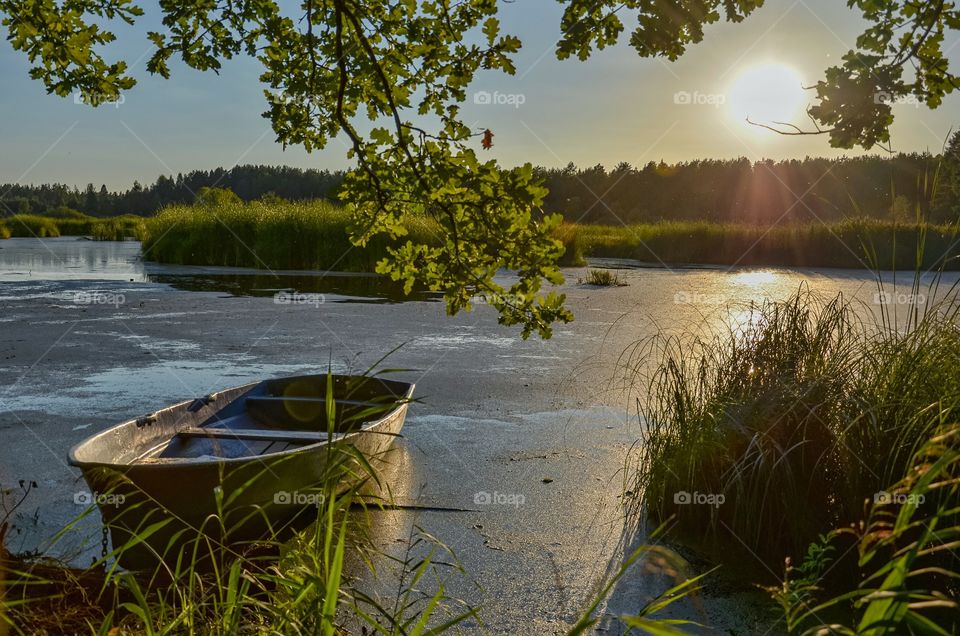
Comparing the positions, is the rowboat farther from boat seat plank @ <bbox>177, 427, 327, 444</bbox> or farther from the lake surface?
the lake surface

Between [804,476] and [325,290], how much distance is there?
32.8ft

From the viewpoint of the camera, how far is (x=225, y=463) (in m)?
2.54

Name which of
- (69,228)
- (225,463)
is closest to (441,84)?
(225,463)

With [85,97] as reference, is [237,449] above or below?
below

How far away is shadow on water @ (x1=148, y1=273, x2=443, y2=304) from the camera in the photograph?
11.4 meters

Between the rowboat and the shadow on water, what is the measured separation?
21.4 ft

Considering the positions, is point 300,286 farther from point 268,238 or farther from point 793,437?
point 793,437

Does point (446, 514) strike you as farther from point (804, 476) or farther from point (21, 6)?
point (21, 6)

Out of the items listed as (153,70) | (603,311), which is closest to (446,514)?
(153,70)

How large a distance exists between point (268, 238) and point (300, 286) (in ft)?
12.1

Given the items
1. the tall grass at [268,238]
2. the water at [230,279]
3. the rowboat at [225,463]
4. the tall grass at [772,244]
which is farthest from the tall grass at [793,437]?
the tall grass at [772,244]

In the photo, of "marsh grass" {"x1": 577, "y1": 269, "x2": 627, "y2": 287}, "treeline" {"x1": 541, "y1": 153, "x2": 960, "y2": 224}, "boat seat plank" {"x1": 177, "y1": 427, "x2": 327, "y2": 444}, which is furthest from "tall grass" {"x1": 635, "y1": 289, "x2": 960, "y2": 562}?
"treeline" {"x1": 541, "y1": 153, "x2": 960, "y2": 224}

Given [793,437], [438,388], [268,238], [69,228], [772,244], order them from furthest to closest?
1. [69,228]
2. [772,244]
3. [268,238]
4. [438,388]
5. [793,437]

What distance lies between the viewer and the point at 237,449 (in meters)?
3.56
